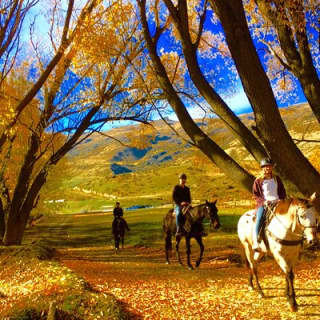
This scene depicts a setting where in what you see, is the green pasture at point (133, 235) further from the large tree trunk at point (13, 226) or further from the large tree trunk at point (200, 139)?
the large tree trunk at point (13, 226)

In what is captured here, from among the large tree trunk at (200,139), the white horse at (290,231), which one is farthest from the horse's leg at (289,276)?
the large tree trunk at (200,139)

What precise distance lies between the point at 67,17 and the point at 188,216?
27.9 feet

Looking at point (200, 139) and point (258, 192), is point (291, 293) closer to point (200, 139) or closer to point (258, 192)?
point (258, 192)

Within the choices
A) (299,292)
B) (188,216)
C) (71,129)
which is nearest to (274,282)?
(299,292)

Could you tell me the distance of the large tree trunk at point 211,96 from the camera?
6730mm

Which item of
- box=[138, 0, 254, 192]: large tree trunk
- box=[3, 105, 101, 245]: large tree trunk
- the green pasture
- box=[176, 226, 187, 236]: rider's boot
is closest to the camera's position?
box=[138, 0, 254, 192]: large tree trunk

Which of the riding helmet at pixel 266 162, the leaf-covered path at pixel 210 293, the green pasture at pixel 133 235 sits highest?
the riding helmet at pixel 266 162

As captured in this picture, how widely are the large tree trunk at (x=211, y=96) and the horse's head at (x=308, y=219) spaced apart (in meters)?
1.22

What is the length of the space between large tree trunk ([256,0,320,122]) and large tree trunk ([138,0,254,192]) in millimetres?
2644

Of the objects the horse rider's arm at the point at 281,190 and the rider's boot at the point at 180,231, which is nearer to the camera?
the horse rider's arm at the point at 281,190

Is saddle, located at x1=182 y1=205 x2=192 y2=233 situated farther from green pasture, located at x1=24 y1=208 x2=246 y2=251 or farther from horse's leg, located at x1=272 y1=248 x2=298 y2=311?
horse's leg, located at x1=272 y1=248 x2=298 y2=311

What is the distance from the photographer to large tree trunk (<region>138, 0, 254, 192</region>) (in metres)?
6.84

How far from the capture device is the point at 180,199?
41.9 feet

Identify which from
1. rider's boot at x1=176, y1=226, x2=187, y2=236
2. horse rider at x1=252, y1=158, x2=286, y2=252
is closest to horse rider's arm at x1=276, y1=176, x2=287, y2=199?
horse rider at x1=252, y1=158, x2=286, y2=252
